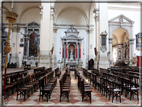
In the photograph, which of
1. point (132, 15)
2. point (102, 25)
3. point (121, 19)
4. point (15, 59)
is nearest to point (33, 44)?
point (15, 59)

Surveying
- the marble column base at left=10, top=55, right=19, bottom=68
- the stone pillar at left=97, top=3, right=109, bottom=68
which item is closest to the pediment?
the stone pillar at left=97, top=3, right=109, bottom=68

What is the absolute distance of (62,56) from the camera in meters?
19.2

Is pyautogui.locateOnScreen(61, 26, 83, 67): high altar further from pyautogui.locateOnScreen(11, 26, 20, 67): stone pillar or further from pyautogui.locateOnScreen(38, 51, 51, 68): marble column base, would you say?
pyautogui.locateOnScreen(38, 51, 51, 68): marble column base

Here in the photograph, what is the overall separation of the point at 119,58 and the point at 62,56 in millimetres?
11068

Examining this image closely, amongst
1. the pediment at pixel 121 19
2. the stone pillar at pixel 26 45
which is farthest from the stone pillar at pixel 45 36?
the pediment at pixel 121 19

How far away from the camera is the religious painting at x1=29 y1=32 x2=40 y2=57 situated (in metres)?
17.9

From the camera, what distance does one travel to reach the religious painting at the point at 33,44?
58.6ft

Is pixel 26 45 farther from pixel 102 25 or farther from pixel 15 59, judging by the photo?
pixel 102 25

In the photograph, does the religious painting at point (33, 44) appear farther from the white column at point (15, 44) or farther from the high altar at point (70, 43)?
the high altar at point (70, 43)

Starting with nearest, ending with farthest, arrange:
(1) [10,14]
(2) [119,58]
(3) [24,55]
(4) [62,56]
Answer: (1) [10,14] < (3) [24,55] < (4) [62,56] < (2) [119,58]

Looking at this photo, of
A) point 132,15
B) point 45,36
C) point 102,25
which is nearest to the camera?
point 45,36

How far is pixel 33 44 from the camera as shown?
1805 cm

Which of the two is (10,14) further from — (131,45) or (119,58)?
(119,58)

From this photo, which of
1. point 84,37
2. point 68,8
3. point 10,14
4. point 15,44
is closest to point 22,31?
point 15,44
